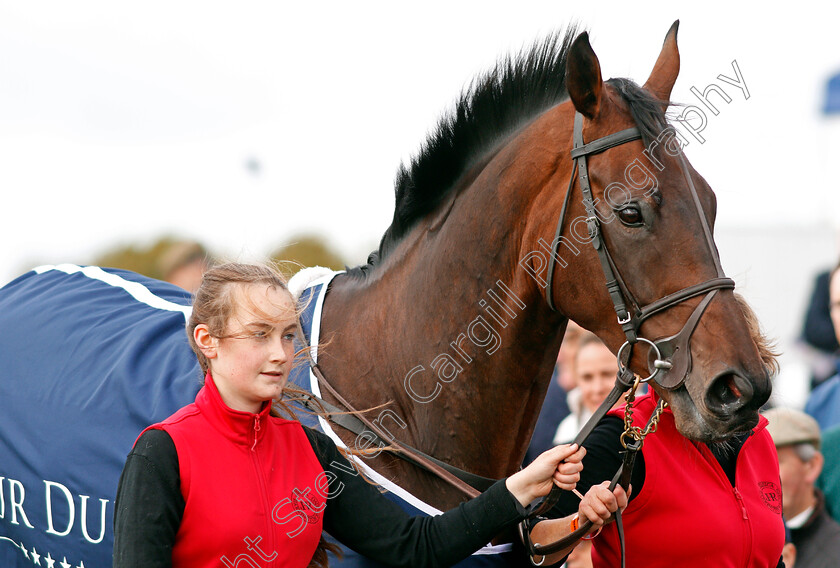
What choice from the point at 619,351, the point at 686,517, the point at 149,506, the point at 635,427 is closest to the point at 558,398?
the point at 686,517

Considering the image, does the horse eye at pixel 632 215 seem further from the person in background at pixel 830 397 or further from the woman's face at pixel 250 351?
the person in background at pixel 830 397

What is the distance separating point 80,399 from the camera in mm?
2998

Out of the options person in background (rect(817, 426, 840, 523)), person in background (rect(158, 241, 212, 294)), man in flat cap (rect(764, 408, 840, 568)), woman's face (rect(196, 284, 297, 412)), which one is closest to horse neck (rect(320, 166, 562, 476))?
woman's face (rect(196, 284, 297, 412))

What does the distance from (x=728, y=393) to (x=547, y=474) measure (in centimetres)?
49

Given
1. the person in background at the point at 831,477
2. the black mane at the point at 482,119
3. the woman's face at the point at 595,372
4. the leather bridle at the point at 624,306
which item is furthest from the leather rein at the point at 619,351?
the person in background at the point at 831,477

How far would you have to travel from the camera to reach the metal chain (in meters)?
2.22

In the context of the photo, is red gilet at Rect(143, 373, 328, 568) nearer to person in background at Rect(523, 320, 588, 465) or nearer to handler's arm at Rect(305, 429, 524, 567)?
handler's arm at Rect(305, 429, 524, 567)

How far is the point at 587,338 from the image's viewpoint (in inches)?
173

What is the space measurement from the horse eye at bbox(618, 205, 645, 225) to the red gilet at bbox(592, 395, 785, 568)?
611 mm

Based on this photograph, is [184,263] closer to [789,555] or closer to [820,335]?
[789,555]

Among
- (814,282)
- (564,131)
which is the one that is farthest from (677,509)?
(814,282)

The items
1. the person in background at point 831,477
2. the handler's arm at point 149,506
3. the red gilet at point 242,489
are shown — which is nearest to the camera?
the handler's arm at point 149,506

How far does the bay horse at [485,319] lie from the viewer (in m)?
2.12

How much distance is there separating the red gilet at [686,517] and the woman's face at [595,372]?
176cm
